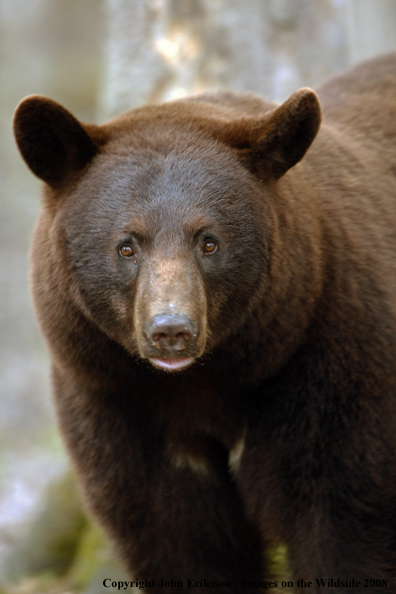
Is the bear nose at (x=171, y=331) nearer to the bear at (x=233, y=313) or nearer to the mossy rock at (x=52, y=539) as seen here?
the bear at (x=233, y=313)

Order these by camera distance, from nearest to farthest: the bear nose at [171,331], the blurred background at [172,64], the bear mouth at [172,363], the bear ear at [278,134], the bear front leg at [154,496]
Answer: the bear nose at [171,331], the bear mouth at [172,363], the bear ear at [278,134], the bear front leg at [154,496], the blurred background at [172,64]

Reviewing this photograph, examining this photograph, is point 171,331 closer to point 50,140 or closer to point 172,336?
point 172,336

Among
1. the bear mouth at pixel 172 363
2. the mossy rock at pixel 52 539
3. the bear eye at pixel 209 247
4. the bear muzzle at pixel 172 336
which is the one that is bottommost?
the mossy rock at pixel 52 539

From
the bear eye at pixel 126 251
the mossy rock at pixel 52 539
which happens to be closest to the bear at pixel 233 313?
the bear eye at pixel 126 251

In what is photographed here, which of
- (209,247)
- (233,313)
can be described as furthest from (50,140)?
(233,313)

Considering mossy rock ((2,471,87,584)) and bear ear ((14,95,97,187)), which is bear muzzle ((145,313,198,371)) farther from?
mossy rock ((2,471,87,584))

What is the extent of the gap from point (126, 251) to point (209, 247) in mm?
367

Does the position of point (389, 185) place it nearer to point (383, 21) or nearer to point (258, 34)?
point (258, 34)

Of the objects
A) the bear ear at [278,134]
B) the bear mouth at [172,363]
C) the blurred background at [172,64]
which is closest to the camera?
the bear mouth at [172,363]

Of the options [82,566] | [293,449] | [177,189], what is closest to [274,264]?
[177,189]

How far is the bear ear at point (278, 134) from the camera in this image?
329 centimetres

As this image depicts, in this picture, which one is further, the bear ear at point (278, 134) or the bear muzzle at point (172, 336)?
the bear ear at point (278, 134)

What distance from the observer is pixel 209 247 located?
334 cm

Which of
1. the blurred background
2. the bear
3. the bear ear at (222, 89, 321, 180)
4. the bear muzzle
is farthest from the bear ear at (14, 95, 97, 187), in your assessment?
the blurred background
